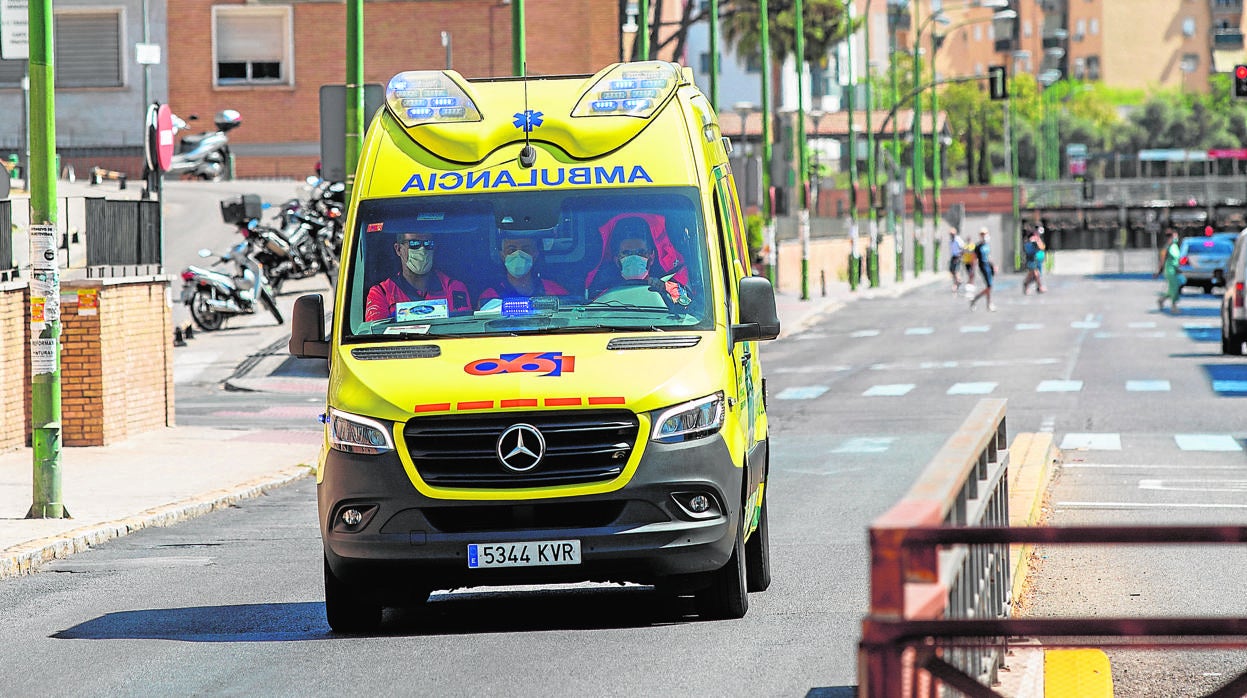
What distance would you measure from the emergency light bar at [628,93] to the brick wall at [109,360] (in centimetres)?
1135

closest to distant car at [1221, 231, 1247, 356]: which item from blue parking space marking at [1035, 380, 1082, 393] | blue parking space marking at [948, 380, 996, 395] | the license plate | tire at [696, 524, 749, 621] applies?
blue parking space marking at [1035, 380, 1082, 393]

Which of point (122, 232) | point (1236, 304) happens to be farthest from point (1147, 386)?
point (122, 232)

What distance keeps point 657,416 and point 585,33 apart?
2374 inches

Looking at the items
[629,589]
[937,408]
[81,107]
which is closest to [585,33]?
[81,107]

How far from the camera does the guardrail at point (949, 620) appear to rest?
4.68m

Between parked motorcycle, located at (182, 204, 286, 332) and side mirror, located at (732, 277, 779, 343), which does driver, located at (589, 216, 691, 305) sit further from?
parked motorcycle, located at (182, 204, 286, 332)

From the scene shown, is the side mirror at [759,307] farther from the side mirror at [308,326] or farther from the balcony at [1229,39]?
the balcony at [1229,39]

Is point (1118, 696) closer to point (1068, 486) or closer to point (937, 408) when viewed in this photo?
point (1068, 486)

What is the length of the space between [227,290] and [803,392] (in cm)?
1126

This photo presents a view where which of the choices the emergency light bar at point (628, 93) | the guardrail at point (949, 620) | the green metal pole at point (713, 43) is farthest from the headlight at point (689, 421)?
the green metal pole at point (713, 43)

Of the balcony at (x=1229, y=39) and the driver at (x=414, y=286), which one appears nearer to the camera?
the driver at (x=414, y=286)

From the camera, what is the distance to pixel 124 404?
70.5ft

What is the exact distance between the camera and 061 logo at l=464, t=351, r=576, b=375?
370 inches

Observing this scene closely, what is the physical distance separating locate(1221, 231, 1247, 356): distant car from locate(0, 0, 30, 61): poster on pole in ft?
65.3
